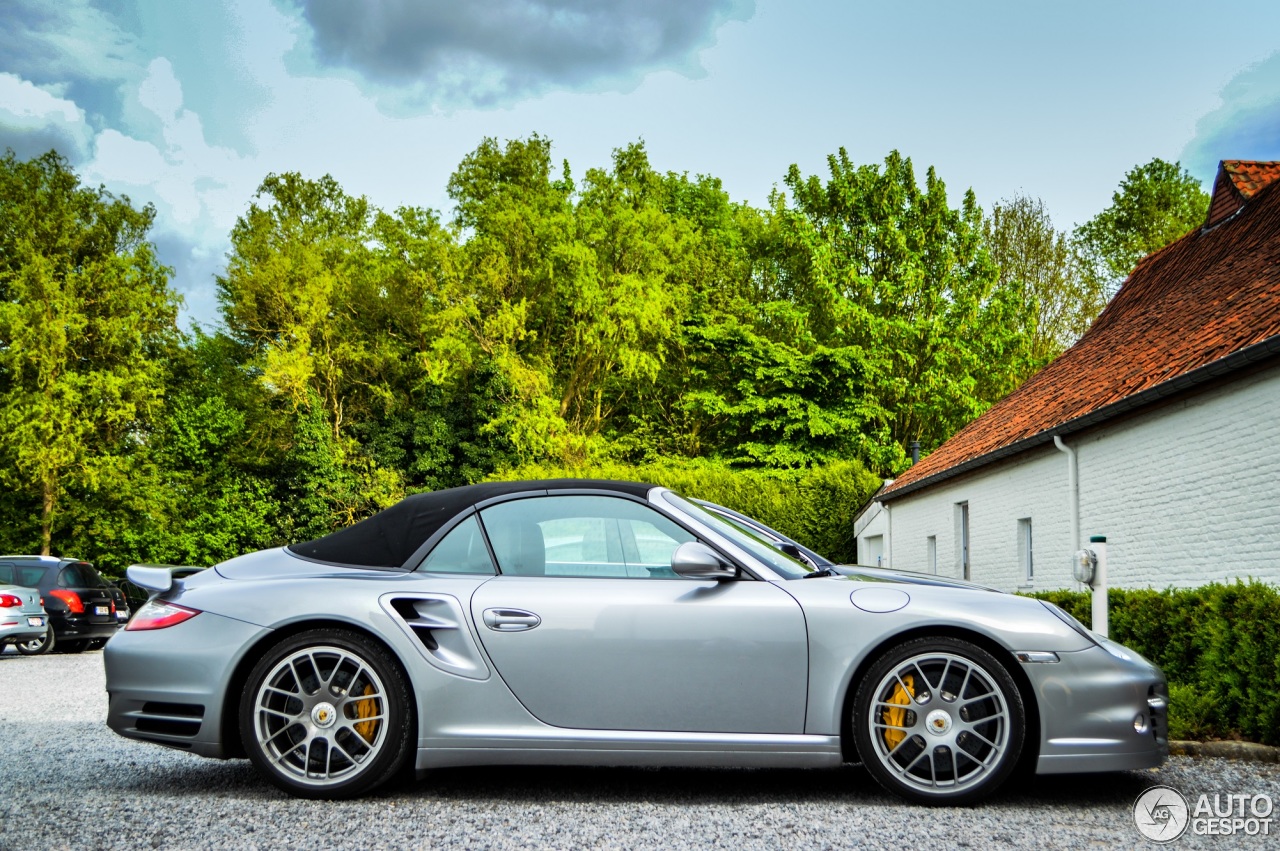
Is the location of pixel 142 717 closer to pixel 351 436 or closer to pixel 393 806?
pixel 393 806

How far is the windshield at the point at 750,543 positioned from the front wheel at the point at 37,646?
16.9 m

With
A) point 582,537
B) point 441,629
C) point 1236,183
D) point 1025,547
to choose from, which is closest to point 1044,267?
point 1236,183

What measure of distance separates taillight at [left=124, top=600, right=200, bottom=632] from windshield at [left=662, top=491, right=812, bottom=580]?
229 cm

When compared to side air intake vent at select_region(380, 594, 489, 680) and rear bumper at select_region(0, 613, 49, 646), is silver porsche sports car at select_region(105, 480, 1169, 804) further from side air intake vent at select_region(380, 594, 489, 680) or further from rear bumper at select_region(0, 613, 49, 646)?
rear bumper at select_region(0, 613, 49, 646)

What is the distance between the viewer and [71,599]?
19516 millimetres

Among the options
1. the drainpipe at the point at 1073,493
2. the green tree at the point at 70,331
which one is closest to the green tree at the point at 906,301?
the drainpipe at the point at 1073,493

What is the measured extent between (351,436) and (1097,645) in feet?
128

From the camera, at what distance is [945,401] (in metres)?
37.3

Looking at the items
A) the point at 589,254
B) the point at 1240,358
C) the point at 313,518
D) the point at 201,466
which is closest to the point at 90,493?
the point at 201,466

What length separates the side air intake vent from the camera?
16.2 ft

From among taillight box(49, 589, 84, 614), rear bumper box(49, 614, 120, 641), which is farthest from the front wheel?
taillight box(49, 589, 84, 614)

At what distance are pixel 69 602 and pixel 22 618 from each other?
59.1 inches

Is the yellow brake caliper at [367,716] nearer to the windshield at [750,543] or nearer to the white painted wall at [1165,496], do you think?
the windshield at [750,543]

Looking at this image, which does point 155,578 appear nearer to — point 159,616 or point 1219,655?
point 159,616
